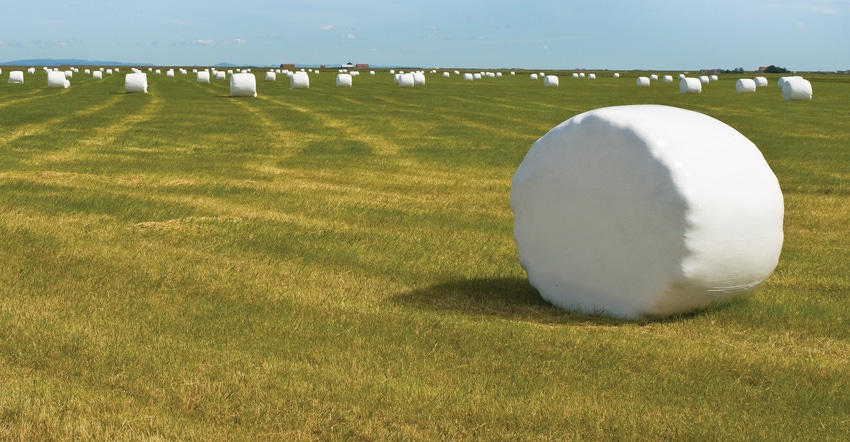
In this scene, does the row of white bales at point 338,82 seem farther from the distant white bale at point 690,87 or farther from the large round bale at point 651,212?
the large round bale at point 651,212

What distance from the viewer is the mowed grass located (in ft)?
19.3

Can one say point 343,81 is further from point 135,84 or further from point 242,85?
point 242,85

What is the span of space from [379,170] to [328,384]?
12.3 metres

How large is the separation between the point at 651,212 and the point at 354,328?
Answer: 2.57 m

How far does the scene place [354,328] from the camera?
780cm

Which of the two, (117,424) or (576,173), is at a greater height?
(576,173)

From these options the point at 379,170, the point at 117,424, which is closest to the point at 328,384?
the point at 117,424

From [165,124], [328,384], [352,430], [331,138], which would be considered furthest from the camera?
[165,124]

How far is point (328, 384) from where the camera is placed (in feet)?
21.0

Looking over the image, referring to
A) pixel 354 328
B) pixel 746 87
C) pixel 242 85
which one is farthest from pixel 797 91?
pixel 354 328

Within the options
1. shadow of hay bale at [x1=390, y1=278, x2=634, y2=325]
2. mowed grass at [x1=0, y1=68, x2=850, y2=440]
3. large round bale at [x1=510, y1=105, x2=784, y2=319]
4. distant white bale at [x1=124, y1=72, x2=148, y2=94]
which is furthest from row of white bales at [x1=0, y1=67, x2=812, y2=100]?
large round bale at [x1=510, y1=105, x2=784, y2=319]

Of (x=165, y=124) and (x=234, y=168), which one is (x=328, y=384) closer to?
(x=234, y=168)

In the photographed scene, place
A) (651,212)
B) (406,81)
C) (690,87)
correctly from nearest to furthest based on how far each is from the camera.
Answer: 1. (651,212)
2. (690,87)
3. (406,81)

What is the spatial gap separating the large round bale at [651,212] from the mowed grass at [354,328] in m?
0.31
